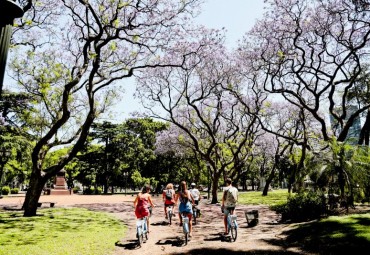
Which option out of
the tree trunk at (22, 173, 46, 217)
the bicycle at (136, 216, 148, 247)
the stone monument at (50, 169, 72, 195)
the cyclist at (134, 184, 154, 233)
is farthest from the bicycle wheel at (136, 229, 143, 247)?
the stone monument at (50, 169, 72, 195)

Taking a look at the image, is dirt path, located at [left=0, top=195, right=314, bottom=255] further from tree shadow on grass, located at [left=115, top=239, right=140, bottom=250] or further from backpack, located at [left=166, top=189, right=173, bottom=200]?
backpack, located at [left=166, top=189, right=173, bottom=200]

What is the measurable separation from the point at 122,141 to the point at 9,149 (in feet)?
76.3

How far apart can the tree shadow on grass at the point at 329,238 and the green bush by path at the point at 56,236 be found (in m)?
5.54

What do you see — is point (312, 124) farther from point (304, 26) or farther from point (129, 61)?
point (129, 61)

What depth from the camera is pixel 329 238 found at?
9.32 metres

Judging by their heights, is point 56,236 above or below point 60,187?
below

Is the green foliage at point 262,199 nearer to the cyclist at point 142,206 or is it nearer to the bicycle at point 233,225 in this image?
the bicycle at point 233,225

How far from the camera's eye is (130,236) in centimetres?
1106

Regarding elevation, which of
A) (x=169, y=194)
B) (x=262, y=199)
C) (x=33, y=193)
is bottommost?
(x=262, y=199)

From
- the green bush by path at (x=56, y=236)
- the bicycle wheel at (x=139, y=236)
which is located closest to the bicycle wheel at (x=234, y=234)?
the bicycle wheel at (x=139, y=236)

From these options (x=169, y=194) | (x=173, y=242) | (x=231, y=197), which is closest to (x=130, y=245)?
(x=173, y=242)

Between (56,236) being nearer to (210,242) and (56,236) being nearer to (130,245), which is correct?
(130,245)

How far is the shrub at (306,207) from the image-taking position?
13.3 m

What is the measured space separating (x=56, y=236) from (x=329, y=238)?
30.1 feet
